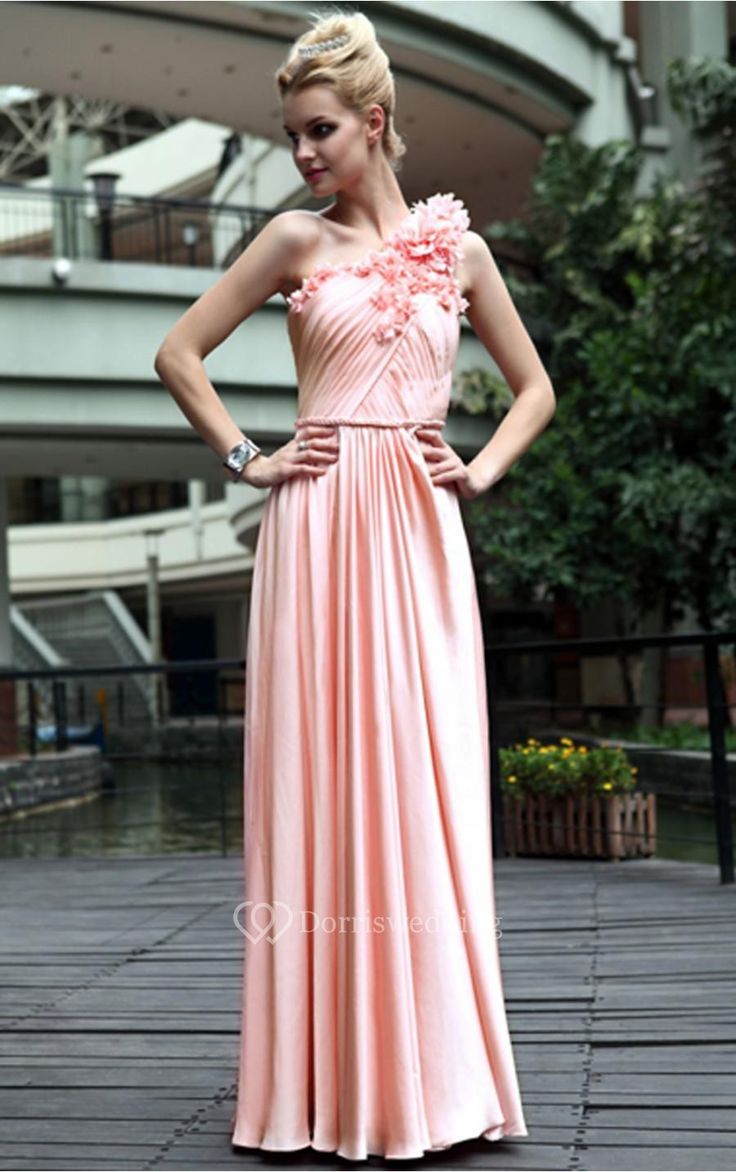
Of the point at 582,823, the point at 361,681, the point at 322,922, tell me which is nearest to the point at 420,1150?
the point at 322,922

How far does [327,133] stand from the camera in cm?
270

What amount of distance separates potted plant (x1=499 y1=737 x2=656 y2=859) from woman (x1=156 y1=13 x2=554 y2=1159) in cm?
485

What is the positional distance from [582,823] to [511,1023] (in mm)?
4035

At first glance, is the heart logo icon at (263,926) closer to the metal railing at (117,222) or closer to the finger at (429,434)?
the finger at (429,434)

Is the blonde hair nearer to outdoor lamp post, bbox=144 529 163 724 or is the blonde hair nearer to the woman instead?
the woman

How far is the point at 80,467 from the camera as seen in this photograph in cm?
1736

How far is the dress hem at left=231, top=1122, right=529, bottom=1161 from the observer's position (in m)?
2.58

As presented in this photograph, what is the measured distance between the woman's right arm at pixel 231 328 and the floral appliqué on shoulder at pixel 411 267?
6cm

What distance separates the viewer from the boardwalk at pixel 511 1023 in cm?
274

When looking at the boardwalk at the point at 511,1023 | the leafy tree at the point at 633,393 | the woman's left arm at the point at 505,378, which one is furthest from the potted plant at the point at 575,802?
the leafy tree at the point at 633,393

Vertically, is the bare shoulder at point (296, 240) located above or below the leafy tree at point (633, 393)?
below

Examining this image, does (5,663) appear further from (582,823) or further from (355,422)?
(355,422)

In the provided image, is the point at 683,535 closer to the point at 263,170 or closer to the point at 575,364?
the point at 575,364

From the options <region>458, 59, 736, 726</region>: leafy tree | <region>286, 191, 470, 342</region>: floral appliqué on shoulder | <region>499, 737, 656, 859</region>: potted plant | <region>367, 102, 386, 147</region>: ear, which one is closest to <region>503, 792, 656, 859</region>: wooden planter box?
<region>499, 737, 656, 859</region>: potted plant
